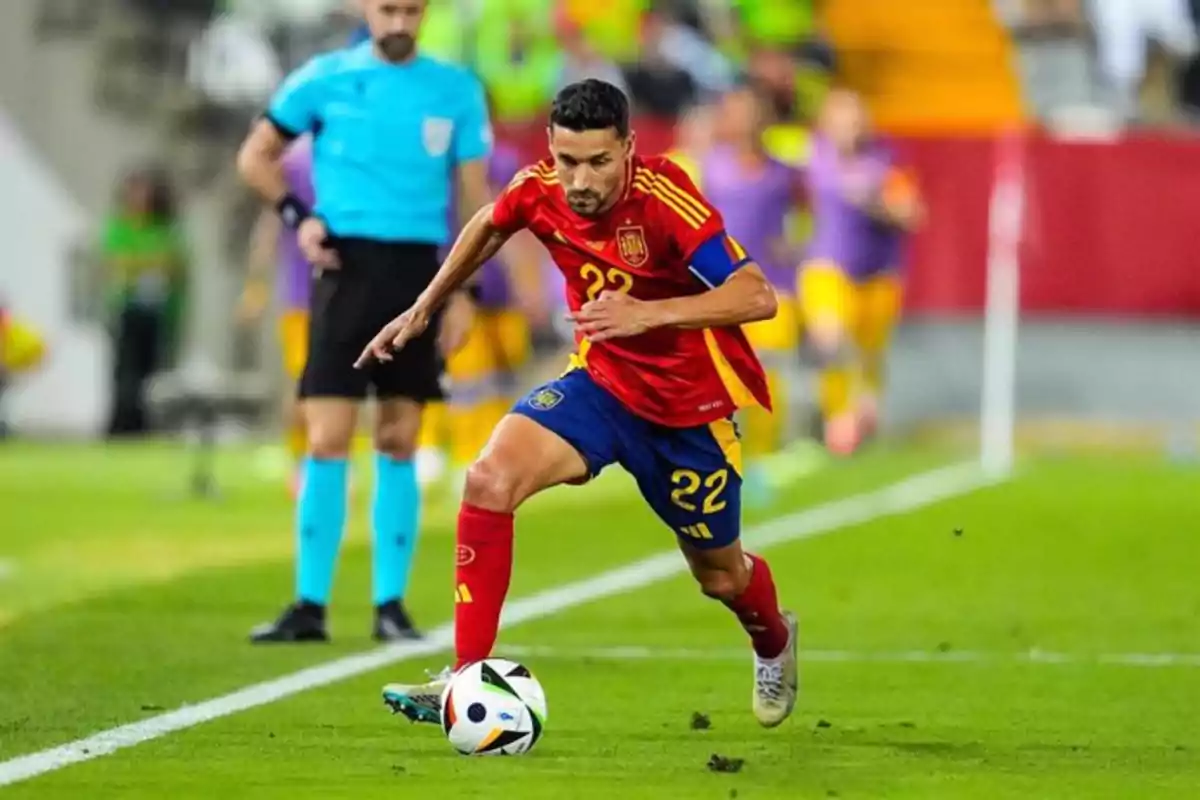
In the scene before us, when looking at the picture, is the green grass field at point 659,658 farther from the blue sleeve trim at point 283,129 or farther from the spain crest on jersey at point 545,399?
the blue sleeve trim at point 283,129

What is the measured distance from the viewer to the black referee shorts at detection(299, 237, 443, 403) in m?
10.9

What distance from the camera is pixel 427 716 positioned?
316 inches

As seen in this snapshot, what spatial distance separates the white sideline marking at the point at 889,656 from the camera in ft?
33.6

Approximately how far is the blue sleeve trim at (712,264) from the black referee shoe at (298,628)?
3227mm

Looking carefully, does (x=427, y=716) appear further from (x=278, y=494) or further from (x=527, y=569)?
(x=278, y=494)

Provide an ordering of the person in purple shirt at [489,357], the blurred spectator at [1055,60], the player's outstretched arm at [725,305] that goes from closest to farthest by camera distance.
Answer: the player's outstretched arm at [725,305] → the person in purple shirt at [489,357] → the blurred spectator at [1055,60]

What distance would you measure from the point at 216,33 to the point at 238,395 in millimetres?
7933

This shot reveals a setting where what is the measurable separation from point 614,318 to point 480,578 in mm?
790

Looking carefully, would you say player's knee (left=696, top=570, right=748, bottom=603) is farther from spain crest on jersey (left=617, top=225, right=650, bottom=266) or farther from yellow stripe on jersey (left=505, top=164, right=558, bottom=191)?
yellow stripe on jersey (left=505, top=164, right=558, bottom=191)

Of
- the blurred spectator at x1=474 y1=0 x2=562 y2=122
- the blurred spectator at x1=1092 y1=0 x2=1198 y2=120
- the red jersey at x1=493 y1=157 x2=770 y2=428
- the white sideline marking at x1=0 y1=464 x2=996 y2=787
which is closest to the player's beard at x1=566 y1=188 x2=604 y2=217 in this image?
the red jersey at x1=493 y1=157 x2=770 y2=428

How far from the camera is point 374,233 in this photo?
36.3 ft

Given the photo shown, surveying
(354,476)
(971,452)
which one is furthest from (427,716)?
(971,452)

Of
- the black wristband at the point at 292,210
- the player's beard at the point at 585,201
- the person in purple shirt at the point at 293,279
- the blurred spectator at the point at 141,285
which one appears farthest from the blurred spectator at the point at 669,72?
the player's beard at the point at 585,201

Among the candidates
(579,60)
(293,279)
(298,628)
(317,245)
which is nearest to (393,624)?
(298,628)
